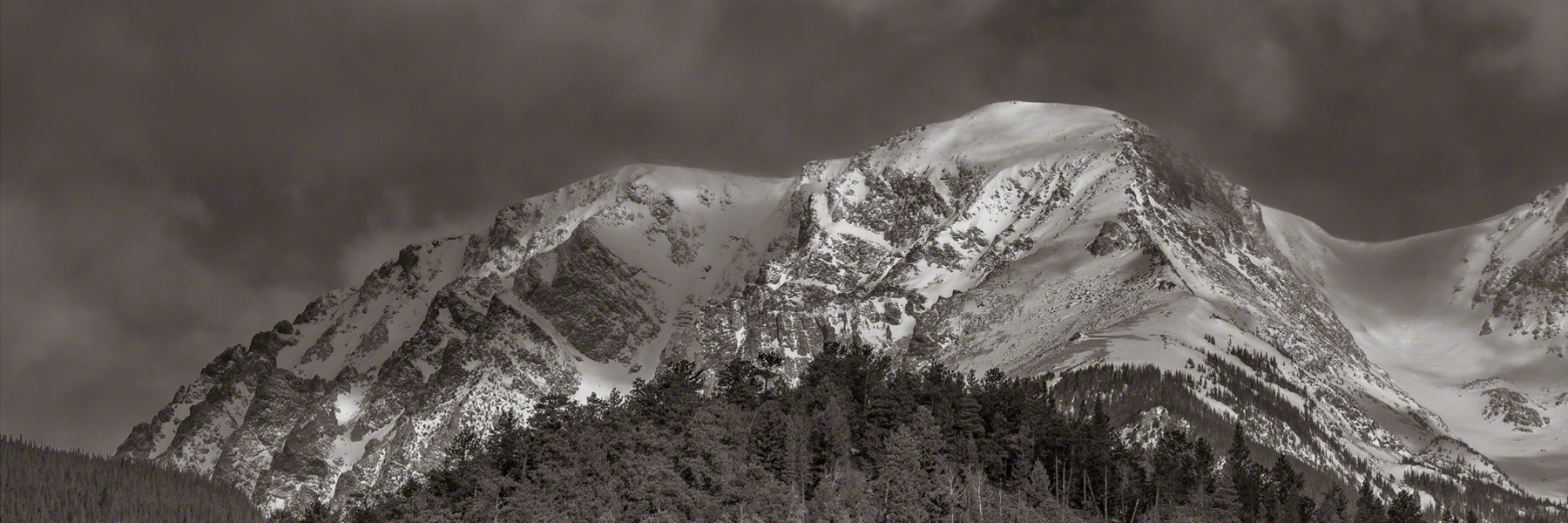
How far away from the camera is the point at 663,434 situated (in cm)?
15688

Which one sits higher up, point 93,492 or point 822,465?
point 822,465

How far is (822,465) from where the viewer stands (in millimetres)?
161500

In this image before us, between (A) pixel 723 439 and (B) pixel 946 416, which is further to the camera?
(B) pixel 946 416

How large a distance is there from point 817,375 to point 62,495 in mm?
135757

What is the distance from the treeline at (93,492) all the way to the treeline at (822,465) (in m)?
52.9

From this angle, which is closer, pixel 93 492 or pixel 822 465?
pixel 93 492

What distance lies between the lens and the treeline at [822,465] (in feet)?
442

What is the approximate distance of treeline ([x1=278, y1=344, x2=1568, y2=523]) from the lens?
13475 cm

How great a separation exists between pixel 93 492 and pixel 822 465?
98920mm

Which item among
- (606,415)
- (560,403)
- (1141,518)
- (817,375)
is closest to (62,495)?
(606,415)

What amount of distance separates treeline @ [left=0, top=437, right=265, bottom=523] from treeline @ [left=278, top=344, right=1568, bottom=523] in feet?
174

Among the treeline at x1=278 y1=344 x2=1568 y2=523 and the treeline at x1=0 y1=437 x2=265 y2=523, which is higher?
the treeline at x1=278 y1=344 x2=1568 y2=523

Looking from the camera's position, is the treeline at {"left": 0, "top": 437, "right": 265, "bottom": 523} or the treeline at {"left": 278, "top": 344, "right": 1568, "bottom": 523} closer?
the treeline at {"left": 0, "top": 437, "right": 265, "bottom": 523}

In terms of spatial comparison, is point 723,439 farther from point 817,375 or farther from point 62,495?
point 62,495
